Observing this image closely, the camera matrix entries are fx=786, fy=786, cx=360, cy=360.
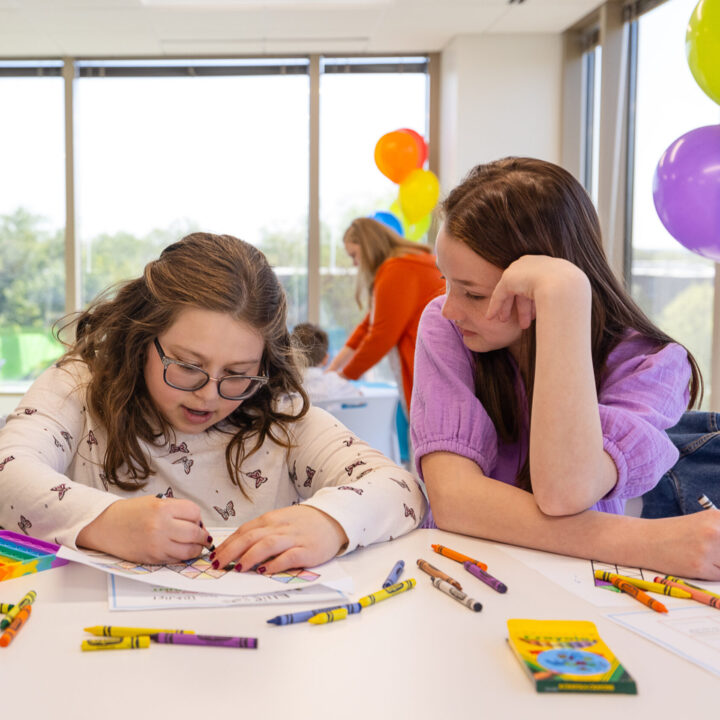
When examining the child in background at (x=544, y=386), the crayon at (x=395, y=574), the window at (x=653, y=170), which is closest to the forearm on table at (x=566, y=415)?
the child in background at (x=544, y=386)

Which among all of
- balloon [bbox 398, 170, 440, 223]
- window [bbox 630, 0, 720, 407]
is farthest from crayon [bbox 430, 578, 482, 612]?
balloon [bbox 398, 170, 440, 223]

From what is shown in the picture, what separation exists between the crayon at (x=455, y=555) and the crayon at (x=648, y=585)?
0.48ft

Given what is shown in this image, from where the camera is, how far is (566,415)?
111cm

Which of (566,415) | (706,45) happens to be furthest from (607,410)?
(706,45)

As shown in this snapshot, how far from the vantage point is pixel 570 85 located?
521 cm

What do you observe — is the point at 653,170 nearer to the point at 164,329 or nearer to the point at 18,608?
the point at 164,329

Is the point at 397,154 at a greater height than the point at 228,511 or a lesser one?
greater

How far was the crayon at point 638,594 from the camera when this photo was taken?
0.88 metres

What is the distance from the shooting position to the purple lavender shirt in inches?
45.7

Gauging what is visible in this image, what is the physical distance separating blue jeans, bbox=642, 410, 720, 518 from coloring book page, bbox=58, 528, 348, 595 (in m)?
0.59

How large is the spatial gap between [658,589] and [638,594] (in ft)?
0.14

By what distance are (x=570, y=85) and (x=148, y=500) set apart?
492 cm

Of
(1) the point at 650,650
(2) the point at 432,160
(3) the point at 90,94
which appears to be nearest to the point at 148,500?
(1) the point at 650,650

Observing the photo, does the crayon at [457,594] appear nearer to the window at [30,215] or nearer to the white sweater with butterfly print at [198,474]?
Answer: the white sweater with butterfly print at [198,474]
